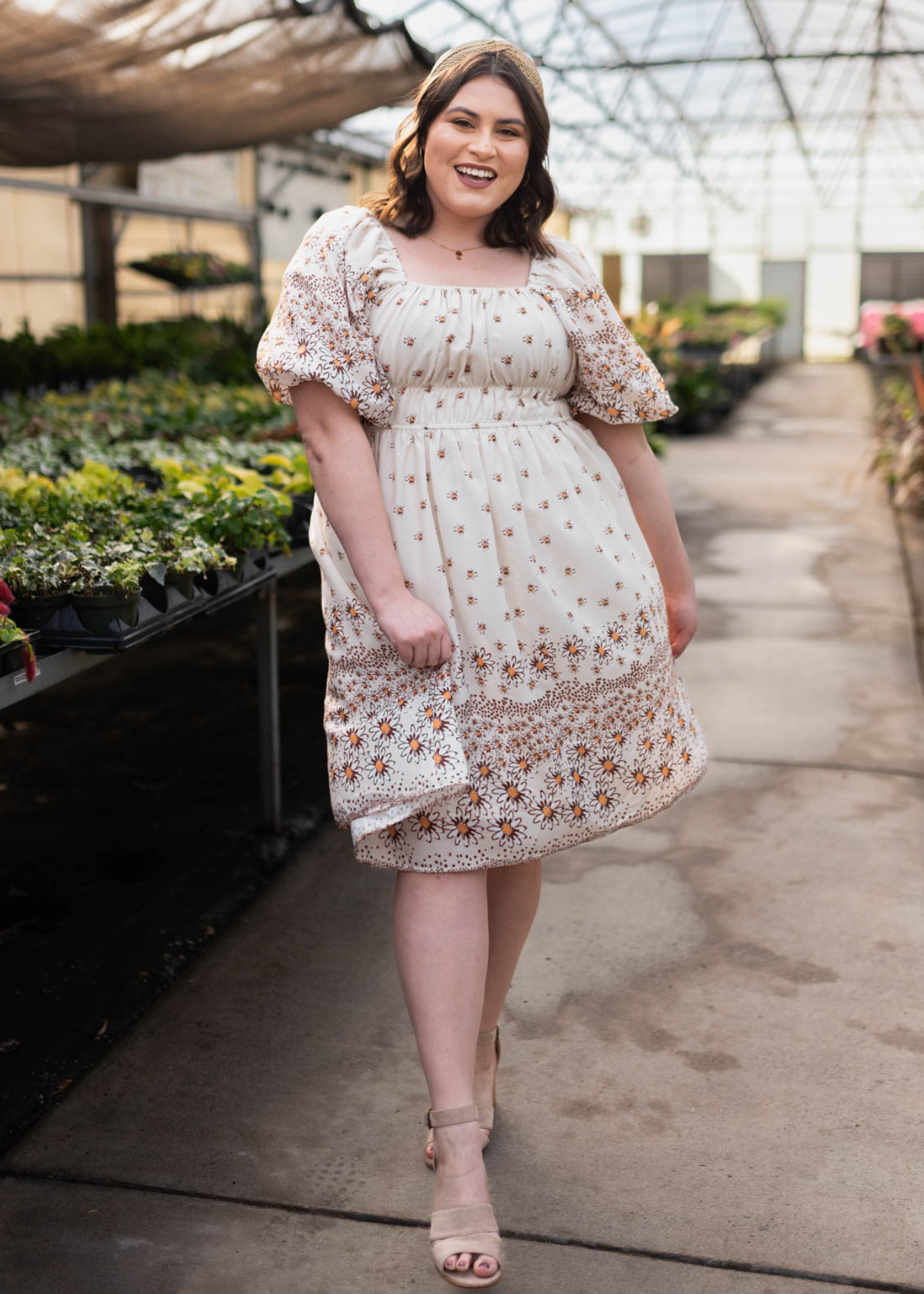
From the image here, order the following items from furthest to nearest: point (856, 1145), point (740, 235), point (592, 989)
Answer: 1. point (740, 235)
2. point (592, 989)
3. point (856, 1145)

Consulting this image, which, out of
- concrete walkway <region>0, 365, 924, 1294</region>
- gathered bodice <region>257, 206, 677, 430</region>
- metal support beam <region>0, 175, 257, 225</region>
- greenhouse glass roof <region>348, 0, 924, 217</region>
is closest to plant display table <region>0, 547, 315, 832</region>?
concrete walkway <region>0, 365, 924, 1294</region>

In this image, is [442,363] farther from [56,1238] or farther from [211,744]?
[211,744]

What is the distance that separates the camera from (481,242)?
5.49ft

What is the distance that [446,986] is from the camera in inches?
62.0

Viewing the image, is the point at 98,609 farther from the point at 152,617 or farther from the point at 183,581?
the point at 183,581

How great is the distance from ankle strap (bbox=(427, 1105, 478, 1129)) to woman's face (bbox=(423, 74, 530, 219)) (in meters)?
1.12

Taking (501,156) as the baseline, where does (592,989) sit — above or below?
below

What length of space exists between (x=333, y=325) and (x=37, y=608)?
706 millimetres

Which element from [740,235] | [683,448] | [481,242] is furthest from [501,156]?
[740,235]

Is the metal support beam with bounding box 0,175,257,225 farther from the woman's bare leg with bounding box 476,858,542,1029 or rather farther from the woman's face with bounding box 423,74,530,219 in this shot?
the woman's bare leg with bounding box 476,858,542,1029

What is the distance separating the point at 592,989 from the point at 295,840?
0.93 m

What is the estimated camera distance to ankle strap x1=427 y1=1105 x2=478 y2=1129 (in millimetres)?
1554

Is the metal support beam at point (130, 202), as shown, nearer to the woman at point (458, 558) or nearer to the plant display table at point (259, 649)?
the plant display table at point (259, 649)

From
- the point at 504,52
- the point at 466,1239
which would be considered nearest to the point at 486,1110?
the point at 466,1239
